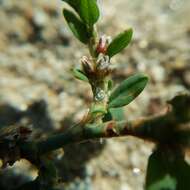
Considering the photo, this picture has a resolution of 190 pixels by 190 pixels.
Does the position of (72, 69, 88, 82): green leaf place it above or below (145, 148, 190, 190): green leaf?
above

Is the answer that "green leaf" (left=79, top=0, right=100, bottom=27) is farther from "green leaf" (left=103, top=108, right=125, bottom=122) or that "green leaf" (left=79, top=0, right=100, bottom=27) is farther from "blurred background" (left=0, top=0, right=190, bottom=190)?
"blurred background" (left=0, top=0, right=190, bottom=190)

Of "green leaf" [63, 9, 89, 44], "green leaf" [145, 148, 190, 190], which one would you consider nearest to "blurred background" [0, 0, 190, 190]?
"green leaf" [63, 9, 89, 44]

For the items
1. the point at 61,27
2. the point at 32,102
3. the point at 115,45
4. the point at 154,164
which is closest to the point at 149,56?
the point at 61,27

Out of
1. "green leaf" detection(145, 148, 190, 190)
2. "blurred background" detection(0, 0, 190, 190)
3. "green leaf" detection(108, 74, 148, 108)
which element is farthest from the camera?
"blurred background" detection(0, 0, 190, 190)

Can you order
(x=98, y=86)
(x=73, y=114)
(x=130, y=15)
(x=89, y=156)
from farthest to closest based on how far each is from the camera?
(x=130, y=15), (x=73, y=114), (x=89, y=156), (x=98, y=86)

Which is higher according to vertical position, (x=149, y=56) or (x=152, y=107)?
(x=149, y=56)

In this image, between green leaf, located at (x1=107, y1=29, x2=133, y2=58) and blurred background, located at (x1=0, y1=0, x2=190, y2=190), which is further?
blurred background, located at (x1=0, y1=0, x2=190, y2=190)

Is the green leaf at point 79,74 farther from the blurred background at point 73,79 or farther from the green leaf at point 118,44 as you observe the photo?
the blurred background at point 73,79

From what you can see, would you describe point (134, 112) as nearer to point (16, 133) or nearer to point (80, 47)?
point (80, 47)
